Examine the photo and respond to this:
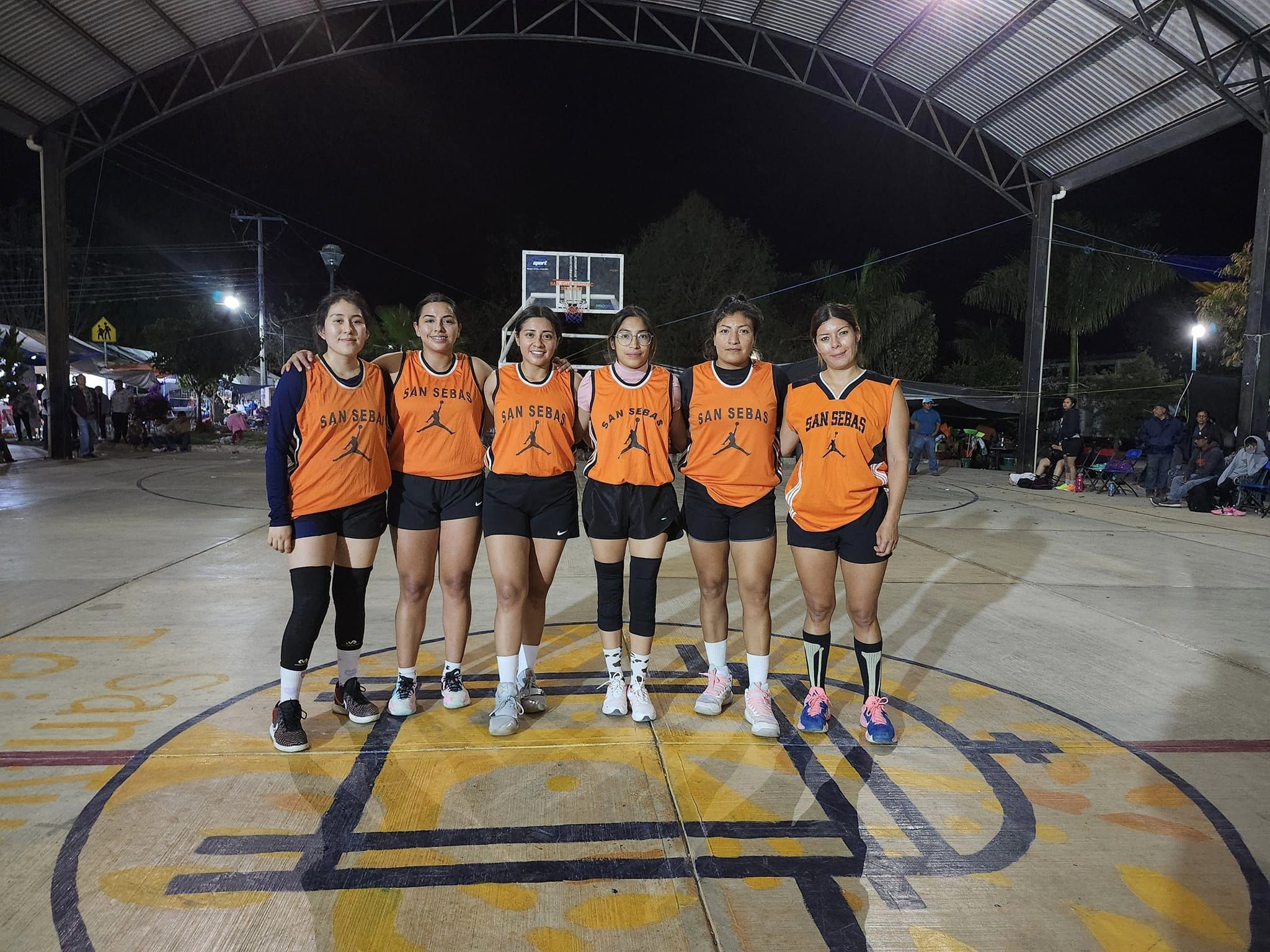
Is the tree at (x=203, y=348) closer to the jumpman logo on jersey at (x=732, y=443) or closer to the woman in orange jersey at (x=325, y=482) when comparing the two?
the woman in orange jersey at (x=325, y=482)

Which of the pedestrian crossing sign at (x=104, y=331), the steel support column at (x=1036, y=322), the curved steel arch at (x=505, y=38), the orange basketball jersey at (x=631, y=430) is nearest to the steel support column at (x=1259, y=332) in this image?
the steel support column at (x=1036, y=322)

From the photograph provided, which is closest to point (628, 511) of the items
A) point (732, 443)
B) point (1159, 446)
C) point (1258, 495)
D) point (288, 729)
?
point (732, 443)

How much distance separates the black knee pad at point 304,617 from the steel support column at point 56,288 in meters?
15.6

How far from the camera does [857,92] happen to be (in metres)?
15.8

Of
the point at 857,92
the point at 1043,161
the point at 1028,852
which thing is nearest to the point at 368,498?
the point at 1028,852

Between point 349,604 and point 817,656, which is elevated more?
point 349,604

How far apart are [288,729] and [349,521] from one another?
827mm

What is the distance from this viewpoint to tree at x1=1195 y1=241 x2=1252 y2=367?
17578 mm

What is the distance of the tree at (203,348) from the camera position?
84.5 ft

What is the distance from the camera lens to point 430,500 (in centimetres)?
339

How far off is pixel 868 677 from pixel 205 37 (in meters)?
16.1

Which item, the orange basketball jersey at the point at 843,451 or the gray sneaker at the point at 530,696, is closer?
the orange basketball jersey at the point at 843,451

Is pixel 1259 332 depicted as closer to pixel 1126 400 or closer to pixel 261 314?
pixel 1126 400

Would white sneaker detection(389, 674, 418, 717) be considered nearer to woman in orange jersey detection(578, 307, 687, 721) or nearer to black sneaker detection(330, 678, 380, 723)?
black sneaker detection(330, 678, 380, 723)
